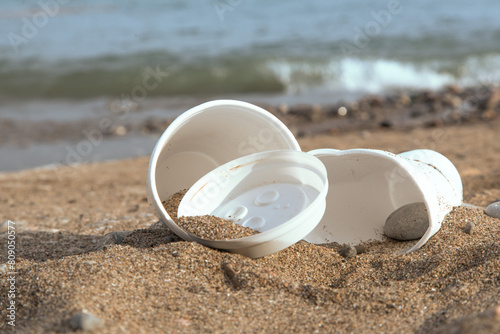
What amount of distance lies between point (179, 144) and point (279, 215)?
1034 millimetres

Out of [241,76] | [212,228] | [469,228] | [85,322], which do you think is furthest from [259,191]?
[241,76]

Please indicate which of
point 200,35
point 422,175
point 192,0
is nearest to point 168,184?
point 422,175

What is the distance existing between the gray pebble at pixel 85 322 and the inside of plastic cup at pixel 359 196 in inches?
66.5

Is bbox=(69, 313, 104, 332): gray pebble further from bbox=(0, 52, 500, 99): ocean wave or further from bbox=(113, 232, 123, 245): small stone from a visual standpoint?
bbox=(0, 52, 500, 99): ocean wave

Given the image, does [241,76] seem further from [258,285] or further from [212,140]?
[258,285]

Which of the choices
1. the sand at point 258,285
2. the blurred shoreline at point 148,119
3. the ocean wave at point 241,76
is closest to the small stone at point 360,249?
the sand at point 258,285

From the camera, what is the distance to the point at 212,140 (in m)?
3.95

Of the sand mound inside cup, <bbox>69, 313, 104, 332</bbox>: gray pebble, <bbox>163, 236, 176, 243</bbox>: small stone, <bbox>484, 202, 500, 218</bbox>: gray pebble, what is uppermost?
<bbox>69, 313, 104, 332</bbox>: gray pebble

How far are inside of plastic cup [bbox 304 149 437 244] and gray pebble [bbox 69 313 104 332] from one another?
1.69 m

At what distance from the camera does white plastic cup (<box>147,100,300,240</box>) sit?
352 cm

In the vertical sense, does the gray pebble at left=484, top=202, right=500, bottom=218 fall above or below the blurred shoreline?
above

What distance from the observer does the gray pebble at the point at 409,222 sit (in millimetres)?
3473

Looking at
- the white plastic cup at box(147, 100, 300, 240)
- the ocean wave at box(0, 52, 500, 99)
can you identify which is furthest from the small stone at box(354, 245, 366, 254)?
the ocean wave at box(0, 52, 500, 99)

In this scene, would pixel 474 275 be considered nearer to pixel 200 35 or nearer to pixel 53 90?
pixel 53 90
